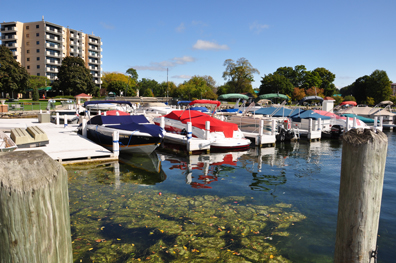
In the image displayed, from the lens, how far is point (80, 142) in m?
14.5

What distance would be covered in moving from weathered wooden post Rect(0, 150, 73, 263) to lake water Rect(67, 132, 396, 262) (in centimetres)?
383

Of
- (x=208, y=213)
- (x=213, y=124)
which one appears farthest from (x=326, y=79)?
(x=208, y=213)

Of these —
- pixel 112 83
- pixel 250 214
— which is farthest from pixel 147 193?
pixel 112 83

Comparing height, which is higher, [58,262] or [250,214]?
[58,262]

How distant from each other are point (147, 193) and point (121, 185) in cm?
132

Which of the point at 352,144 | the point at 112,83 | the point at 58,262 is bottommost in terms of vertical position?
the point at 58,262

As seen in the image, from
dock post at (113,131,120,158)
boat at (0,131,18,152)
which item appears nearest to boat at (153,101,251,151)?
dock post at (113,131,120,158)

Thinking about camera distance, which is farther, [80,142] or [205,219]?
[80,142]

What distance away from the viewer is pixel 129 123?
14711 mm

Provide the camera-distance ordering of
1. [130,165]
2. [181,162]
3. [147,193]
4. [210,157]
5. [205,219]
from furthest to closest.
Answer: [210,157] → [181,162] → [130,165] → [147,193] → [205,219]

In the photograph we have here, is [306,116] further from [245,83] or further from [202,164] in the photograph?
[245,83]

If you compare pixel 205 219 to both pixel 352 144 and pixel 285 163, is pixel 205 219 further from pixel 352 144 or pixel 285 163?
pixel 285 163

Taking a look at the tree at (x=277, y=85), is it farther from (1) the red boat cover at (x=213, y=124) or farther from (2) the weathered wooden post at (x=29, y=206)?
(2) the weathered wooden post at (x=29, y=206)

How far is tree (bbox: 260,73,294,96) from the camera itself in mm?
78312
